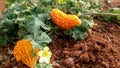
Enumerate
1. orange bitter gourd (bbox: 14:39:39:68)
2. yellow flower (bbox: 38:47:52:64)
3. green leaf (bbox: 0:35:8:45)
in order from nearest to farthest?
yellow flower (bbox: 38:47:52:64), orange bitter gourd (bbox: 14:39:39:68), green leaf (bbox: 0:35:8:45)

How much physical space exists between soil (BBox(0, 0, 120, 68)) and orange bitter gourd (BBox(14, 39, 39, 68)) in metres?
0.09

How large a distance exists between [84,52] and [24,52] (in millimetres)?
583

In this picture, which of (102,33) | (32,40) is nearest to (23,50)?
(32,40)

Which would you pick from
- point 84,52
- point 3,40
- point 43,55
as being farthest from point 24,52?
point 84,52

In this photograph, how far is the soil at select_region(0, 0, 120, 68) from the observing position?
121 inches

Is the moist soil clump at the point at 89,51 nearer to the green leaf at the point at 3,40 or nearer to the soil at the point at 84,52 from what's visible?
the soil at the point at 84,52

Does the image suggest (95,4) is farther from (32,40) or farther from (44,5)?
(32,40)

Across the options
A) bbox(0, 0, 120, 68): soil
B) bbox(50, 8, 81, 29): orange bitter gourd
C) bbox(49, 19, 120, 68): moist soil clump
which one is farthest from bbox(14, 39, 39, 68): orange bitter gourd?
bbox(50, 8, 81, 29): orange bitter gourd

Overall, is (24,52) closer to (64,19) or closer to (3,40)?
(3,40)

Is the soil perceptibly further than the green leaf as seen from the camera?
No

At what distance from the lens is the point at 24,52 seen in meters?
3.02

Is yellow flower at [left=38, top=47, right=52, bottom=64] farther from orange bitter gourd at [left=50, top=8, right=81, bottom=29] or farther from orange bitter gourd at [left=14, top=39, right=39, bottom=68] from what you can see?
orange bitter gourd at [left=50, top=8, right=81, bottom=29]

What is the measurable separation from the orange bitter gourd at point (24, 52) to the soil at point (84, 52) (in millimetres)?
90

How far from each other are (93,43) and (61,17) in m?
0.42
